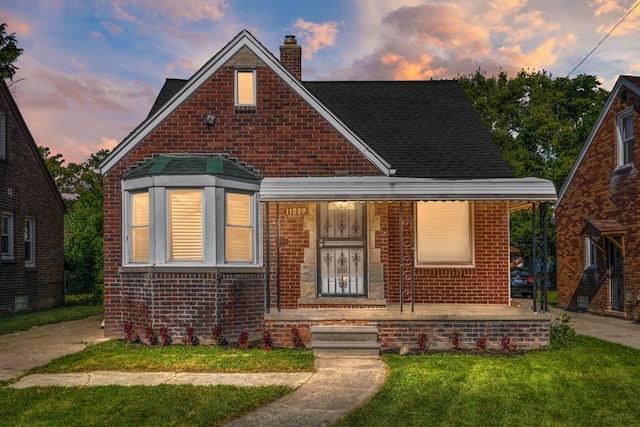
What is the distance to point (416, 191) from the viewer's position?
38.2 feet

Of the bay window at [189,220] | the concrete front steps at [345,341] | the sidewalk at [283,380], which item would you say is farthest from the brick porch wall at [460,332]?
the bay window at [189,220]

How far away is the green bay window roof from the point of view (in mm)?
12172

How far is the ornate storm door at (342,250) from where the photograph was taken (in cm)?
1339

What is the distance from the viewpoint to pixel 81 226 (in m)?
25.4

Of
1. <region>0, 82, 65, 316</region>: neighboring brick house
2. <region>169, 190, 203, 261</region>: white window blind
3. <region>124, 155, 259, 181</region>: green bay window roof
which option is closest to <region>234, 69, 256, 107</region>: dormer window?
<region>124, 155, 259, 181</region>: green bay window roof

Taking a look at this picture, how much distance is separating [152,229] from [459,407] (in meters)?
7.11

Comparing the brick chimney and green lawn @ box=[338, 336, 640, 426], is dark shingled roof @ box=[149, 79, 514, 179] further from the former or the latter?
green lawn @ box=[338, 336, 640, 426]

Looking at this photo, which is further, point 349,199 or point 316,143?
point 316,143

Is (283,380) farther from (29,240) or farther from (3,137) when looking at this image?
(29,240)

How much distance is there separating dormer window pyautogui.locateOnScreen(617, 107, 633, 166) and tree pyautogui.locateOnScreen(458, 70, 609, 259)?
19.5m

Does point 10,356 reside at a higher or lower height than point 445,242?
lower

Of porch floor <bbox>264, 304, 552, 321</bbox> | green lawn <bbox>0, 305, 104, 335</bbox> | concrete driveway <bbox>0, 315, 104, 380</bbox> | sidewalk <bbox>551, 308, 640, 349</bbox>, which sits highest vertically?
porch floor <bbox>264, 304, 552, 321</bbox>

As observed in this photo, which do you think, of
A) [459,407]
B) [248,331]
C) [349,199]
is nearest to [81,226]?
[248,331]

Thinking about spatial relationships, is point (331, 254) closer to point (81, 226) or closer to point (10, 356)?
point (10, 356)
